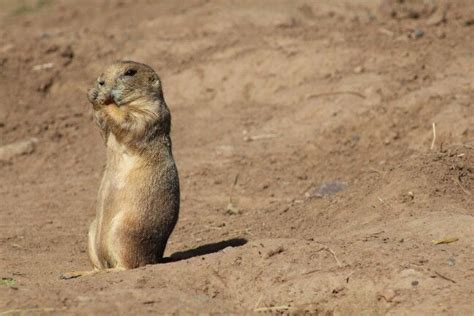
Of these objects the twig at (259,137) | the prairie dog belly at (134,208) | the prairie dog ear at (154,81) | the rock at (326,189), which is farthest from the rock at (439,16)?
the prairie dog belly at (134,208)

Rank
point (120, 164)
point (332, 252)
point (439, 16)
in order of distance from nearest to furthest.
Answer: point (332, 252) < point (120, 164) < point (439, 16)

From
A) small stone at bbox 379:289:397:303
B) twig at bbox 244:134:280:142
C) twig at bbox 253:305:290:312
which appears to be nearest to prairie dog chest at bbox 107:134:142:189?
twig at bbox 253:305:290:312

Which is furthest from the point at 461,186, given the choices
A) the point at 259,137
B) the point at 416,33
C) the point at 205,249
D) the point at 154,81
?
the point at 416,33

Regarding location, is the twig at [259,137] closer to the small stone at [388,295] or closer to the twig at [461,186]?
the twig at [461,186]

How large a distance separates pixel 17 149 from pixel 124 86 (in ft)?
13.4

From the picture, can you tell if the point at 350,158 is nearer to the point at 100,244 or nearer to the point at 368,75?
the point at 368,75

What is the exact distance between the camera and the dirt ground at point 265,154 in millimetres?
6422

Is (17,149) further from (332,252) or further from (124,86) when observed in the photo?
(332,252)

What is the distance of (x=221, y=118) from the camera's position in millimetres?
11391

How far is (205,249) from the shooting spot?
779 cm

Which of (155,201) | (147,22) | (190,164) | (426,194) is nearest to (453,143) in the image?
(426,194)

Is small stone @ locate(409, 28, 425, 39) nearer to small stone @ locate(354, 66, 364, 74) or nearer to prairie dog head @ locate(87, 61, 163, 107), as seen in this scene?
small stone @ locate(354, 66, 364, 74)

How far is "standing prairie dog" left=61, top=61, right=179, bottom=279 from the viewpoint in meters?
6.98

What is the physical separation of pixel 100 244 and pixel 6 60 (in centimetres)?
609
